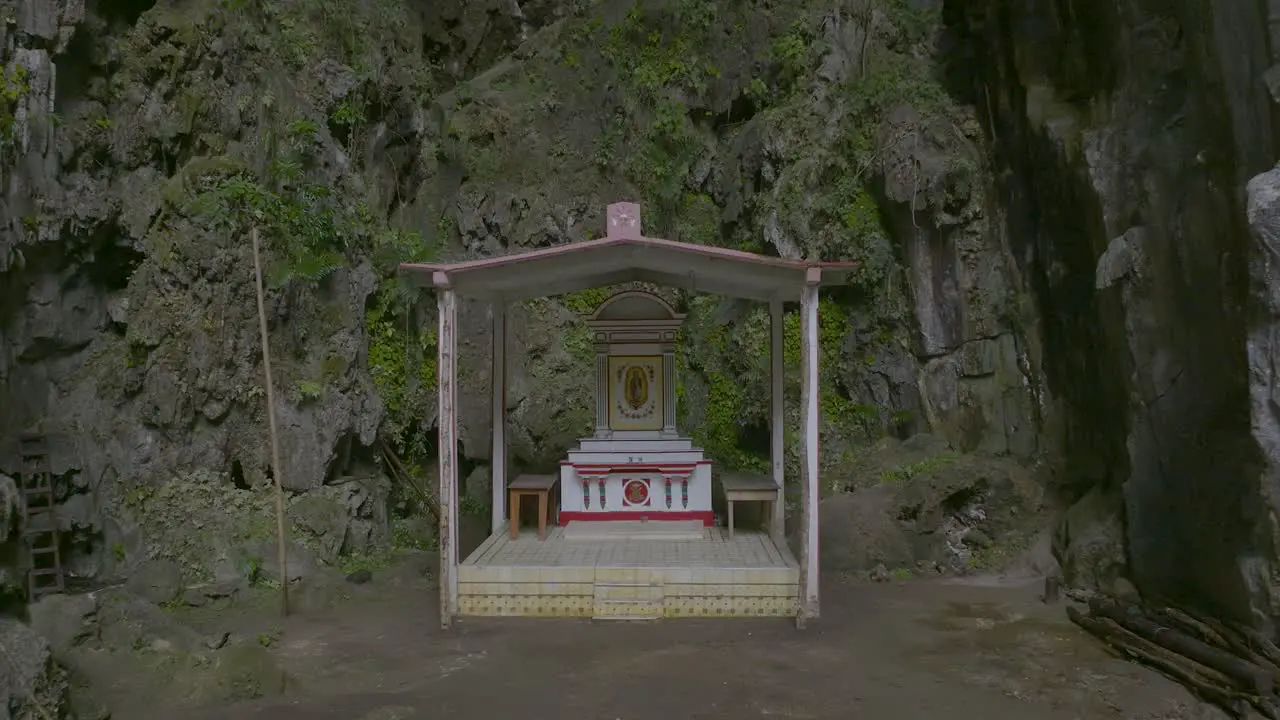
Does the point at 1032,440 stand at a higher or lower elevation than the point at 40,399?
lower

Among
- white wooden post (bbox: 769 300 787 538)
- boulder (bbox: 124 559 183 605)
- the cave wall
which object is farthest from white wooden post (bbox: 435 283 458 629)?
the cave wall

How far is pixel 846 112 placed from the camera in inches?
604

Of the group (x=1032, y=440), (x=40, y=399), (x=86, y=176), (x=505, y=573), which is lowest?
(x=505, y=573)

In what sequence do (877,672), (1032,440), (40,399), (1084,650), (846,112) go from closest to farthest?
(877,672), (1084,650), (40,399), (1032,440), (846,112)

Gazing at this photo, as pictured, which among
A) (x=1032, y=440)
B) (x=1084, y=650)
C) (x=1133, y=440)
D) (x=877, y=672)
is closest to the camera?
(x=877, y=672)

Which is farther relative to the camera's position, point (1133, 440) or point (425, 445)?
point (425, 445)

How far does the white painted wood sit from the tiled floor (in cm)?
29

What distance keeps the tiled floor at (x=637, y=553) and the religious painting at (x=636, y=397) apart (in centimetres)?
160

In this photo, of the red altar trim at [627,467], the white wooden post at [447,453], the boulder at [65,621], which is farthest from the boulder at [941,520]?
the boulder at [65,621]

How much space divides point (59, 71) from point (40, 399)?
172 inches

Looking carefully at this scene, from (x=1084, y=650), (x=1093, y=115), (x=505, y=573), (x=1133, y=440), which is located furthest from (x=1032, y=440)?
(x=505, y=573)

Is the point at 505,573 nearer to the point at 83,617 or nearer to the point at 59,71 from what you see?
the point at 83,617

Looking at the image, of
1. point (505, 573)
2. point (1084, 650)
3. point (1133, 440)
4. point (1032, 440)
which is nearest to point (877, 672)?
point (1084, 650)

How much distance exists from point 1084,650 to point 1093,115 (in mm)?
7310
